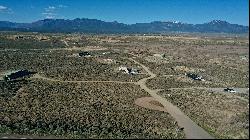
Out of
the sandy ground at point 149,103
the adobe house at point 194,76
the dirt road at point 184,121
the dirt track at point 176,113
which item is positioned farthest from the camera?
the adobe house at point 194,76

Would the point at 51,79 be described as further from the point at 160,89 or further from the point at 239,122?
the point at 239,122

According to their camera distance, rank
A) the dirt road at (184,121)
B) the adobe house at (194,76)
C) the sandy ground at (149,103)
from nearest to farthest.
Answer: the dirt road at (184,121), the sandy ground at (149,103), the adobe house at (194,76)

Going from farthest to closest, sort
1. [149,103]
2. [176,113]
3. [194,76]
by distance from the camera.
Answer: [194,76] < [149,103] < [176,113]

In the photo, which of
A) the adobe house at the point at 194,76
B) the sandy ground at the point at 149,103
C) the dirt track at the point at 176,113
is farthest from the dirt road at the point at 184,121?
the adobe house at the point at 194,76

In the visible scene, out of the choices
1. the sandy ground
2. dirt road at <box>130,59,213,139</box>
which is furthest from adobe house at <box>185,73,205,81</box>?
the sandy ground

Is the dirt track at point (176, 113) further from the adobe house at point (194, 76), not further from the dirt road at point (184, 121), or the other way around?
the adobe house at point (194, 76)

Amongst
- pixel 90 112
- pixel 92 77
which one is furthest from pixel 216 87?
pixel 90 112

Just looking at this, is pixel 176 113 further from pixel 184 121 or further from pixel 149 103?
pixel 149 103

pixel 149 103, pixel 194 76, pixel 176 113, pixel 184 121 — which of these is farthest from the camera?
pixel 194 76

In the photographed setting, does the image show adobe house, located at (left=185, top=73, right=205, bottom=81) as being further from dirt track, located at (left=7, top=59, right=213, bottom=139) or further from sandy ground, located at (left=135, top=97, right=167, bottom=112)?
sandy ground, located at (left=135, top=97, right=167, bottom=112)

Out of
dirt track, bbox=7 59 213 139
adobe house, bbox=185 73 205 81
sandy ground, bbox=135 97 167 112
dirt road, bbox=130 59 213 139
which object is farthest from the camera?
adobe house, bbox=185 73 205 81

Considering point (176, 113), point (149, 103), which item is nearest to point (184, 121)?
point (176, 113)

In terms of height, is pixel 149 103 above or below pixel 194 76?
above
